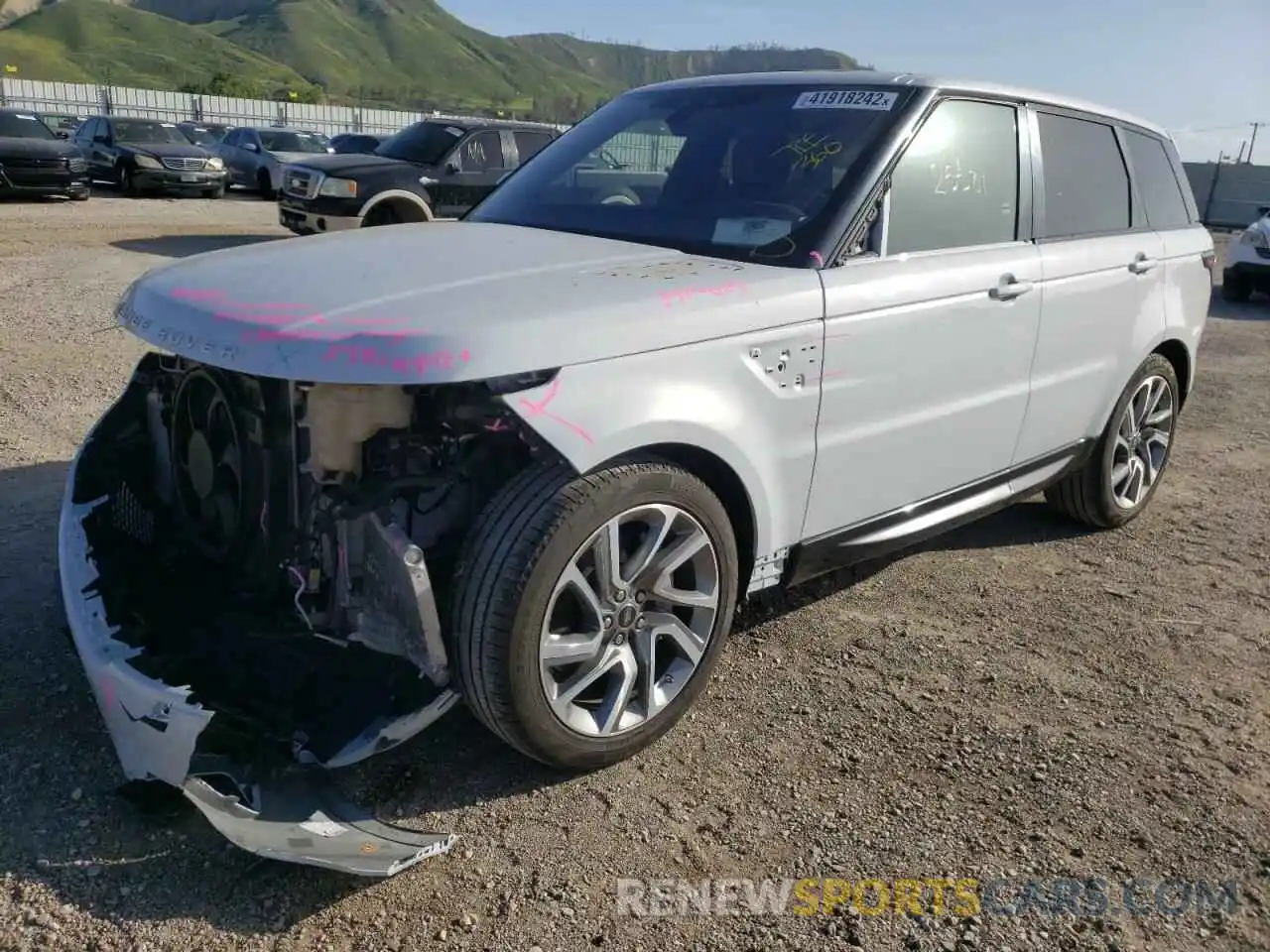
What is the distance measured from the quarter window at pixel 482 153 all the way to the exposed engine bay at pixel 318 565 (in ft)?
33.6

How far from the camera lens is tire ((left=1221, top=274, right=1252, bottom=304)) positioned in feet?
43.1

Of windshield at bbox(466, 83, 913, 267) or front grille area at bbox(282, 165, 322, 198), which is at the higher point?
windshield at bbox(466, 83, 913, 267)

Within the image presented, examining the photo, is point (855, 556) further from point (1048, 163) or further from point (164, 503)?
point (164, 503)

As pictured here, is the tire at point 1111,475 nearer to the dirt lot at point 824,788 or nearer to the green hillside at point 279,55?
the dirt lot at point 824,788

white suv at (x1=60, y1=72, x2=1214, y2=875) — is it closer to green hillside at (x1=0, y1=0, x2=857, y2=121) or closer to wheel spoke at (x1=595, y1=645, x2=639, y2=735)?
wheel spoke at (x1=595, y1=645, x2=639, y2=735)

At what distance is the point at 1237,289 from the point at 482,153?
9877mm

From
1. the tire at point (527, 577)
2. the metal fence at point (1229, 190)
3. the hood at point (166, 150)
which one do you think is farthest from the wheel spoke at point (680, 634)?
the metal fence at point (1229, 190)

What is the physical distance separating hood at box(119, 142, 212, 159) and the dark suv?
8.98 m

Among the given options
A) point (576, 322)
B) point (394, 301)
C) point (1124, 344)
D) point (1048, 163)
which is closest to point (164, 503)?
point (394, 301)

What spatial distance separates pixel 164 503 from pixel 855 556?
2.24 metres

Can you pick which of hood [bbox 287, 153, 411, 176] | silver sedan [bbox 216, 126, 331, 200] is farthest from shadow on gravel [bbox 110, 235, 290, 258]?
silver sedan [bbox 216, 126, 331, 200]

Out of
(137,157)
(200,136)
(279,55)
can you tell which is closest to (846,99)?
(137,157)

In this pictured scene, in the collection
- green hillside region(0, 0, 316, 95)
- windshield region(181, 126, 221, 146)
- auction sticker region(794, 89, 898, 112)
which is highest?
green hillside region(0, 0, 316, 95)

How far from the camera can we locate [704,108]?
12.5 feet
